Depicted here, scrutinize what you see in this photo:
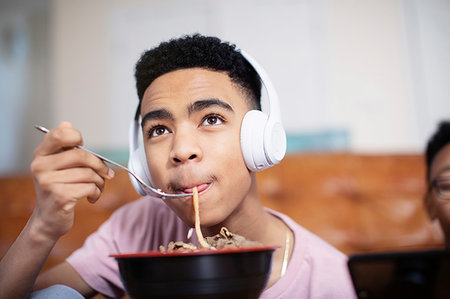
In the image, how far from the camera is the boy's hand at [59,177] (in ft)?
1.55

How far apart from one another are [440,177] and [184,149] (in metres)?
0.74

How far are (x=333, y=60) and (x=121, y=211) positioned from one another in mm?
2037

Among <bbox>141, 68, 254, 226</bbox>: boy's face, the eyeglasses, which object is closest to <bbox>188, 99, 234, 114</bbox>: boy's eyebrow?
<bbox>141, 68, 254, 226</bbox>: boy's face

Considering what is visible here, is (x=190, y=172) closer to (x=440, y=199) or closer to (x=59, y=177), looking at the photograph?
(x=59, y=177)

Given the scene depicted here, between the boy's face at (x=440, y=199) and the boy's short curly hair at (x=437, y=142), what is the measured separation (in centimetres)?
3

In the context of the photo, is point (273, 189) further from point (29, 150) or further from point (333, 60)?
point (29, 150)

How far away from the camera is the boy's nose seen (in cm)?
55

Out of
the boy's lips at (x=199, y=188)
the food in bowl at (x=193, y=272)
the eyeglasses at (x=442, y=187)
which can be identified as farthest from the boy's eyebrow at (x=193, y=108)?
the eyeglasses at (x=442, y=187)

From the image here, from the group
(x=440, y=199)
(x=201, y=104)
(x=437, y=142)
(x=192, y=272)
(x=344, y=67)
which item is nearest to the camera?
(x=192, y=272)

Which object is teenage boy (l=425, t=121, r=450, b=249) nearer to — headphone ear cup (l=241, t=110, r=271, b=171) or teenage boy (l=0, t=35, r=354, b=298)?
teenage boy (l=0, t=35, r=354, b=298)

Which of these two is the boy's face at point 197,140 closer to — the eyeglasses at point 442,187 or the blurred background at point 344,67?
the eyeglasses at point 442,187

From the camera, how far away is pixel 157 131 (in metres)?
0.62

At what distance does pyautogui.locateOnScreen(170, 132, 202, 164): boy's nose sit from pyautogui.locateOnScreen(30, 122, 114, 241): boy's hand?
107mm

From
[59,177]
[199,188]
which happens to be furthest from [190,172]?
[59,177]
